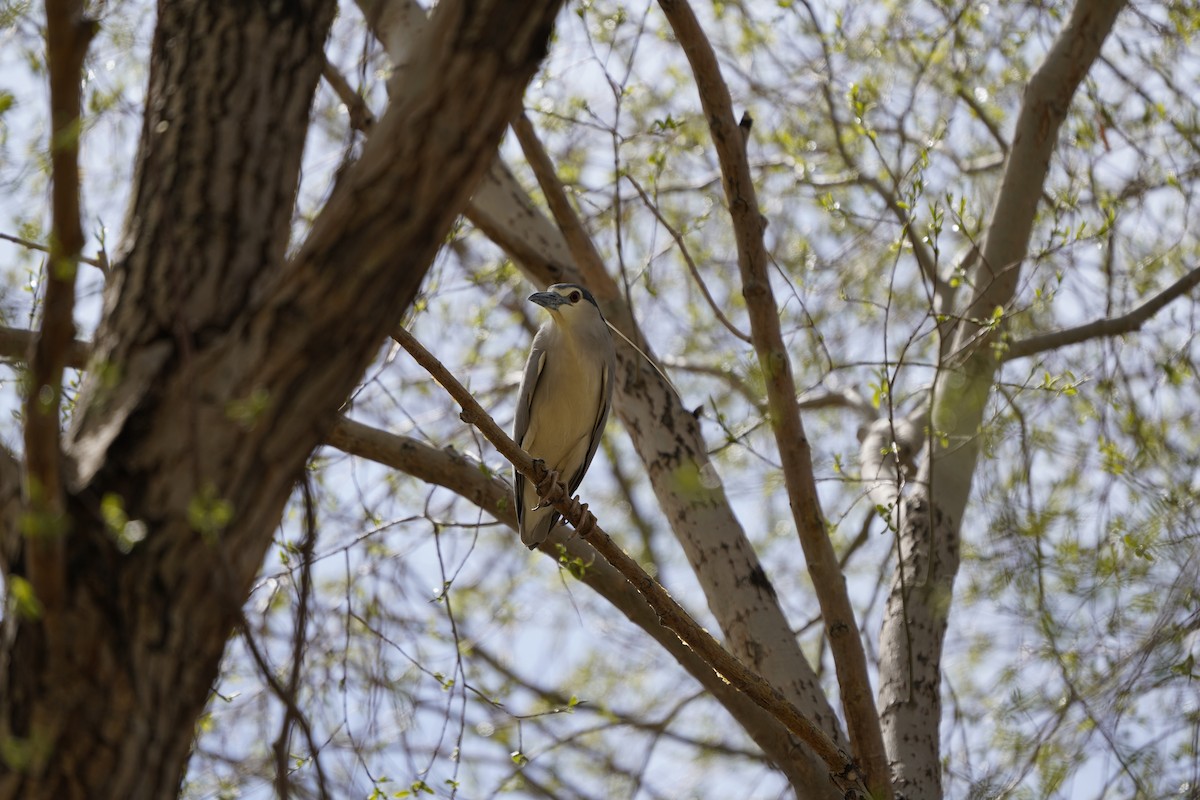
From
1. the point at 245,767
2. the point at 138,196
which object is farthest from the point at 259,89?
the point at 245,767

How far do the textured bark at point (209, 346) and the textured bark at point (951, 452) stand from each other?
2451 millimetres

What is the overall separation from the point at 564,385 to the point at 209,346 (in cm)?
382

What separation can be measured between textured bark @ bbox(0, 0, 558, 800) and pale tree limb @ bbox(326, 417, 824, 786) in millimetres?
2223

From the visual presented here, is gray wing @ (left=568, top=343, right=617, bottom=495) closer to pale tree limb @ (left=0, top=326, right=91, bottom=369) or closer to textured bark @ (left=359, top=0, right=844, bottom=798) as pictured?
textured bark @ (left=359, top=0, right=844, bottom=798)

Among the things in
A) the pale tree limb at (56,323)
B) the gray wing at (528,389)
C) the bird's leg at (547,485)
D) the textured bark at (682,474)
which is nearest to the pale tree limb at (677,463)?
the textured bark at (682,474)

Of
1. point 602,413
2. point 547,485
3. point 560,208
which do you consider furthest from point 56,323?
point 602,413

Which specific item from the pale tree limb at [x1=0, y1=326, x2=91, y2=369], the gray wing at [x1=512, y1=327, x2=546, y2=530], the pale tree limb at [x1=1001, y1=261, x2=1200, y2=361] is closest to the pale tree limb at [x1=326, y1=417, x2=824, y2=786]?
the pale tree limb at [x1=0, y1=326, x2=91, y2=369]

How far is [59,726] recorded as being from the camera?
1512 mm

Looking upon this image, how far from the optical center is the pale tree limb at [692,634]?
10.7 ft

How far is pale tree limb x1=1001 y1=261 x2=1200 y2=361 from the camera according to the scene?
5.07 m

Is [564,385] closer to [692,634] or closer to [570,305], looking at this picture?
[570,305]

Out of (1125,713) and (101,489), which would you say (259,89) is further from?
(1125,713)

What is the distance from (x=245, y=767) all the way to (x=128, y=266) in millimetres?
3346

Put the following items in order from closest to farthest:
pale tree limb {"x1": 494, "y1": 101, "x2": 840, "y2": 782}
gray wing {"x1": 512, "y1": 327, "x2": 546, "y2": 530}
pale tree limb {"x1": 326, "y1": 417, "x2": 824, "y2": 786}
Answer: pale tree limb {"x1": 326, "y1": 417, "x2": 824, "y2": 786}
pale tree limb {"x1": 494, "y1": 101, "x2": 840, "y2": 782}
gray wing {"x1": 512, "y1": 327, "x2": 546, "y2": 530}
